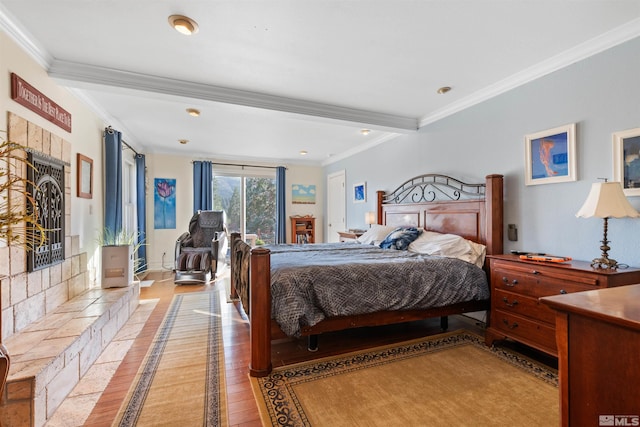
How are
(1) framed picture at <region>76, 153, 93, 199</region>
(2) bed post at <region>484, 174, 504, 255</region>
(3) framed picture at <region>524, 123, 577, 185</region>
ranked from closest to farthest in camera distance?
(3) framed picture at <region>524, 123, 577, 185</region>
(2) bed post at <region>484, 174, 504, 255</region>
(1) framed picture at <region>76, 153, 93, 199</region>

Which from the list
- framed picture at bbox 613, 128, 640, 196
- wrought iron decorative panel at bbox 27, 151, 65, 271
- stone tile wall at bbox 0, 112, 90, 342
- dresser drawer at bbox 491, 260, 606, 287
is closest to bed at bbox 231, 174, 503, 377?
dresser drawer at bbox 491, 260, 606, 287

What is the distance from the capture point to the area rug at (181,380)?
1.62 metres

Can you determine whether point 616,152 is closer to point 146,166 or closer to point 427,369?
point 427,369

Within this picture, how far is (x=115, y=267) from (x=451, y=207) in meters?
3.86

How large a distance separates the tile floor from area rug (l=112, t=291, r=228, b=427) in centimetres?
19

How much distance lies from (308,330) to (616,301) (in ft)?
5.69

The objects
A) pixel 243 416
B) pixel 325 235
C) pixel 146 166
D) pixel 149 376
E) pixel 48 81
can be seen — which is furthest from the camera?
pixel 325 235

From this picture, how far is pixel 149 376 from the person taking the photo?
2.03 metres

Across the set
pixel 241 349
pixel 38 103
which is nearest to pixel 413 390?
pixel 241 349

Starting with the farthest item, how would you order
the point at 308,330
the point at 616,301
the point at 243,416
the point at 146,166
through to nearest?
the point at 146,166, the point at 308,330, the point at 243,416, the point at 616,301

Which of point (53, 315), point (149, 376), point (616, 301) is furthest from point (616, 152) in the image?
point (53, 315)

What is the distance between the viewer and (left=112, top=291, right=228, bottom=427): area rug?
1621mm

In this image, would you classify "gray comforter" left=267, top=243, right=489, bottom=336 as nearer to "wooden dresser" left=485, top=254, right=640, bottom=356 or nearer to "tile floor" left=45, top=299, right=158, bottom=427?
"wooden dresser" left=485, top=254, right=640, bottom=356

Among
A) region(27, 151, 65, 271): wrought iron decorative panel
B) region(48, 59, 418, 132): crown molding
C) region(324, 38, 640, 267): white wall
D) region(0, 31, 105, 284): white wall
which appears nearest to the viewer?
region(0, 31, 105, 284): white wall
